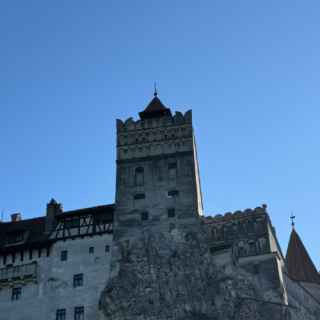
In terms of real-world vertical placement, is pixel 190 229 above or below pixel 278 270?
above

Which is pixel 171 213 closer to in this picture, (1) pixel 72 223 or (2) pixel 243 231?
(2) pixel 243 231

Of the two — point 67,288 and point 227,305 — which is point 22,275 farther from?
point 227,305

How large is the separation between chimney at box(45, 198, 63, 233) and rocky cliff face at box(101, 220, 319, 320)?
6117mm

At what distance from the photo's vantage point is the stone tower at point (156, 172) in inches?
2025

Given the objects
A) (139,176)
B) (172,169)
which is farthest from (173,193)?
(139,176)

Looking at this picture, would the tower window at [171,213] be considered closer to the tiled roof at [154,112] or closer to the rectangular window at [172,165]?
the rectangular window at [172,165]

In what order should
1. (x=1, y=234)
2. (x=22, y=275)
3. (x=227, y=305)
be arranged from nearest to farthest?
(x=227, y=305), (x=22, y=275), (x=1, y=234)

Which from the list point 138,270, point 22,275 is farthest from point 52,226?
point 138,270

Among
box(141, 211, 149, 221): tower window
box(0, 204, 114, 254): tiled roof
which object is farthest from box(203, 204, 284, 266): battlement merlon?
box(0, 204, 114, 254): tiled roof

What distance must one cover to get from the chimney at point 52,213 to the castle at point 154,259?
0.30 ft

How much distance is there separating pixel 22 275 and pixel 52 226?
470 cm

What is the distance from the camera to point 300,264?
55.6 meters

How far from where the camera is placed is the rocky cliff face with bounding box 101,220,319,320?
46.4 meters

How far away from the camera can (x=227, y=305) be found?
152ft
